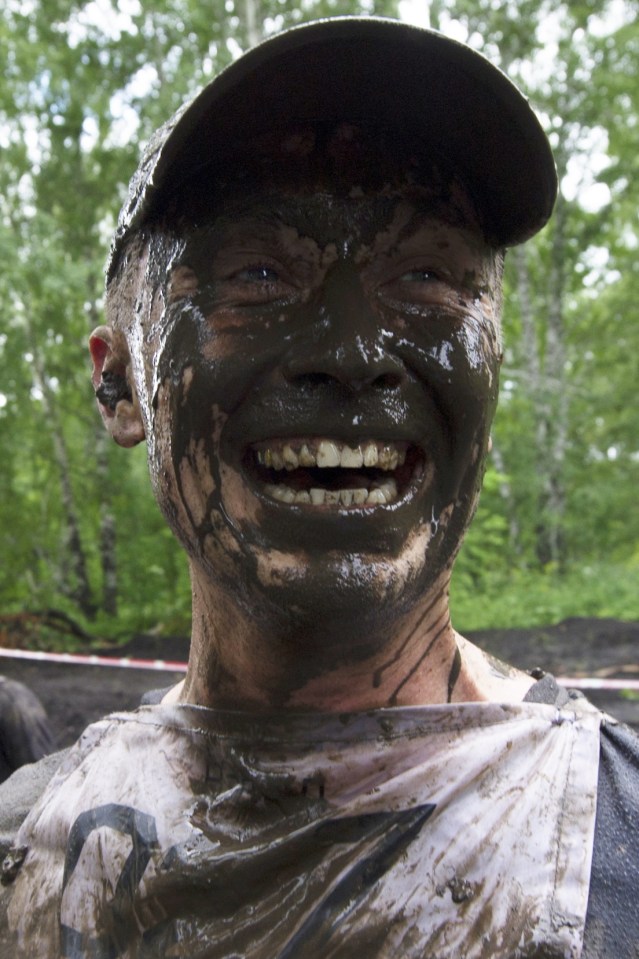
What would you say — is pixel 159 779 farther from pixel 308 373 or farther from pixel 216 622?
pixel 308 373

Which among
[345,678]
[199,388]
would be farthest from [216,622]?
[199,388]

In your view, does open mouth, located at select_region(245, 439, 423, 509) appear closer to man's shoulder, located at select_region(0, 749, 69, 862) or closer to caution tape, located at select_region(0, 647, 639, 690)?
man's shoulder, located at select_region(0, 749, 69, 862)

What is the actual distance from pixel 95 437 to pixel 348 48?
40.5 feet

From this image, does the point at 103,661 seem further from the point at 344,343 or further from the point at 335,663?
the point at 344,343

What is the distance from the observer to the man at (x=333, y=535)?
4.36 ft

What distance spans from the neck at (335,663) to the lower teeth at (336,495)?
0.63ft

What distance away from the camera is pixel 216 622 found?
1663 mm

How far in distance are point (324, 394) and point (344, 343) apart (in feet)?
0.29

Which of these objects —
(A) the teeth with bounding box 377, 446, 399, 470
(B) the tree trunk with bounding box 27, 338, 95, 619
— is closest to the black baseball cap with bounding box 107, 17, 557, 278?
(A) the teeth with bounding box 377, 446, 399, 470

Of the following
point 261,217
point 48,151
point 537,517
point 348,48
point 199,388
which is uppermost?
point 48,151

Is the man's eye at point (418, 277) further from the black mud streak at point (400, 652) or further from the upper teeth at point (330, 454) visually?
the black mud streak at point (400, 652)

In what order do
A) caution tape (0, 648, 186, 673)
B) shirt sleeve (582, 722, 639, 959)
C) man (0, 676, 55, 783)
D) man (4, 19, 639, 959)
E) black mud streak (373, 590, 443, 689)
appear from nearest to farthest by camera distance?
1. shirt sleeve (582, 722, 639, 959)
2. man (4, 19, 639, 959)
3. black mud streak (373, 590, 443, 689)
4. man (0, 676, 55, 783)
5. caution tape (0, 648, 186, 673)

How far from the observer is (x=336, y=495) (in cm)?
142

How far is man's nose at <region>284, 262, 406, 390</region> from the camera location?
139 centimetres
